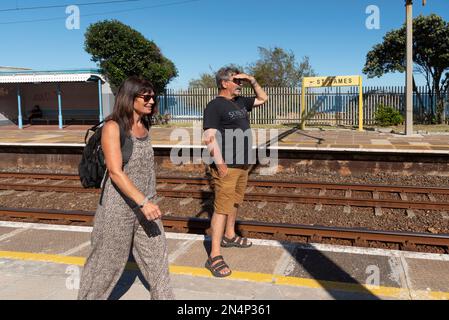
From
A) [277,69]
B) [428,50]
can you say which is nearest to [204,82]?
[277,69]

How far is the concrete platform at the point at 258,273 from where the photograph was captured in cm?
361

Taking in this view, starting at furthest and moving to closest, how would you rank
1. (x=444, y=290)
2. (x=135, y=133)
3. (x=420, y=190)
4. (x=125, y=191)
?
(x=420, y=190) → (x=444, y=290) → (x=135, y=133) → (x=125, y=191)

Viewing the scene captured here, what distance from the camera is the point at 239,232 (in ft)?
19.9

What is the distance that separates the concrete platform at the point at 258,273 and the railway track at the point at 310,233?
1019 mm

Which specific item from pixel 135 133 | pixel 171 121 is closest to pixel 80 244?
pixel 135 133

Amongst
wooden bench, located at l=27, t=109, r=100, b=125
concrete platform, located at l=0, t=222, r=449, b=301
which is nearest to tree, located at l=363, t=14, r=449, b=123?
wooden bench, located at l=27, t=109, r=100, b=125

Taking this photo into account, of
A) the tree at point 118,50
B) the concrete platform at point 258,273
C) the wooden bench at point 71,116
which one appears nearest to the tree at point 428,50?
the tree at point 118,50

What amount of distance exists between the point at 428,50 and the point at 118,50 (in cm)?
1469

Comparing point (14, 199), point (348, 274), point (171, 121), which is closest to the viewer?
point (348, 274)

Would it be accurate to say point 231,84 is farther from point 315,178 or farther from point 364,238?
point 315,178

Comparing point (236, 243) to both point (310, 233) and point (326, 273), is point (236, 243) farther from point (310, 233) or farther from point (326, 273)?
point (310, 233)

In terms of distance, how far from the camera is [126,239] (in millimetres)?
3055

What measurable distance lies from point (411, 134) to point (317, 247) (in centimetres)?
1176

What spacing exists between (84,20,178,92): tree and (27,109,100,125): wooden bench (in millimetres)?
3314
